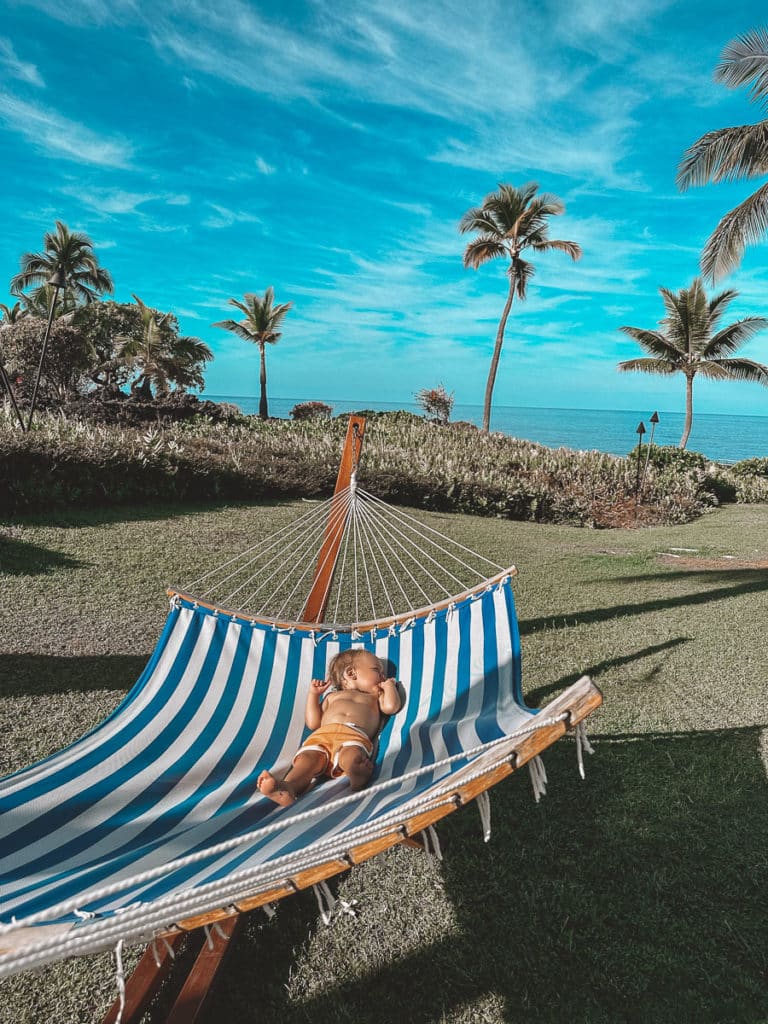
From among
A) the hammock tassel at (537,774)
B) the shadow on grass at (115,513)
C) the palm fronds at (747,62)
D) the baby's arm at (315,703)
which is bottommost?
the baby's arm at (315,703)

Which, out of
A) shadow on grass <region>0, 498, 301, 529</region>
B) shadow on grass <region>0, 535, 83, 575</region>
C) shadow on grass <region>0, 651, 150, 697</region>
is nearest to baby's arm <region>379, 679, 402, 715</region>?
shadow on grass <region>0, 651, 150, 697</region>

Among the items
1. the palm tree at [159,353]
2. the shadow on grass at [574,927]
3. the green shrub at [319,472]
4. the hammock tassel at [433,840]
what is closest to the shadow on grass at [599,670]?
the shadow on grass at [574,927]

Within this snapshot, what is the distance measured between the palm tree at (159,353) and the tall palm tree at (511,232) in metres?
13.1

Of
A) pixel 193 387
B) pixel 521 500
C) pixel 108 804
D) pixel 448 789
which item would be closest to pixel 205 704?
pixel 108 804

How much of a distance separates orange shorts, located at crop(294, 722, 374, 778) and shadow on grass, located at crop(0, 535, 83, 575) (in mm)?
4451

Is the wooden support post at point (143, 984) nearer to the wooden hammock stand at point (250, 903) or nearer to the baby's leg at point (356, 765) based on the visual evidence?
the wooden hammock stand at point (250, 903)

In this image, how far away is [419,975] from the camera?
6.48ft

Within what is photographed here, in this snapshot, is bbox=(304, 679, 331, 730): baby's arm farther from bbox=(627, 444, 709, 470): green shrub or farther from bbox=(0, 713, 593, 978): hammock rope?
bbox=(627, 444, 709, 470): green shrub

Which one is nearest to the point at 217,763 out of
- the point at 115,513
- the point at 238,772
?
the point at 238,772

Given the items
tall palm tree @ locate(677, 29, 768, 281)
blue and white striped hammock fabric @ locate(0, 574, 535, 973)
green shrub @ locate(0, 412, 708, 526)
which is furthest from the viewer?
tall palm tree @ locate(677, 29, 768, 281)

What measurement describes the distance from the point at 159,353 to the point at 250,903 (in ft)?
93.9

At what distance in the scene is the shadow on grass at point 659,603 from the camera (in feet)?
17.8

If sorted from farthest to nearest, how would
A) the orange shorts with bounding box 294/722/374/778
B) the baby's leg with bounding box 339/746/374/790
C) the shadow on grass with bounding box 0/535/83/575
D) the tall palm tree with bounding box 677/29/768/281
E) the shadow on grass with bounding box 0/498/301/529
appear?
the tall palm tree with bounding box 677/29/768/281 < the shadow on grass with bounding box 0/498/301/529 < the shadow on grass with bounding box 0/535/83/575 < the orange shorts with bounding box 294/722/374/778 < the baby's leg with bounding box 339/746/374/790

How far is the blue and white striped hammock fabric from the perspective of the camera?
1.48 meters
